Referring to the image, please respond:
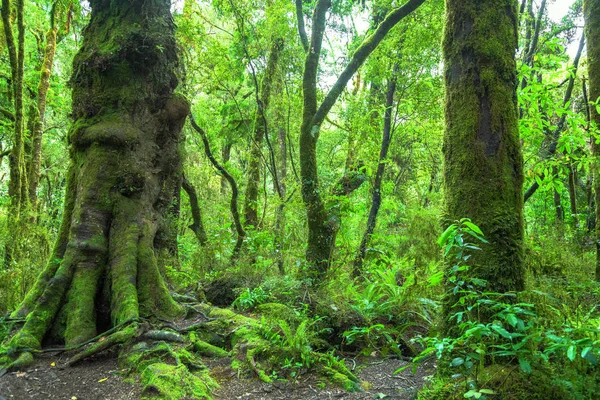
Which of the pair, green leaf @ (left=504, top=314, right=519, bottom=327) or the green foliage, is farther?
the green foliage

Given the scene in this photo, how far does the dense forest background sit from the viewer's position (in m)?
2.55

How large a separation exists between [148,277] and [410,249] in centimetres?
609

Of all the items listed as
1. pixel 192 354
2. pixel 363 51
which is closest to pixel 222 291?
pixel 192 354

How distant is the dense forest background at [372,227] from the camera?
8.38ft

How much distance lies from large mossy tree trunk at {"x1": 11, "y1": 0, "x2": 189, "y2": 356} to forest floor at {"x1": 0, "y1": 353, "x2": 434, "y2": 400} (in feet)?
1.97

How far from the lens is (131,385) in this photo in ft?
12.4

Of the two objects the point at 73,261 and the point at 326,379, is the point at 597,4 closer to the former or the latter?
the point at 326,379

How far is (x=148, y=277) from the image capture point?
18.5ft

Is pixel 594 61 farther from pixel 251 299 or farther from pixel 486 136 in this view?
pixel 251 299

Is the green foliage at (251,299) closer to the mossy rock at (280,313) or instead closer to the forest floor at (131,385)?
the mossy rock at (280,313)

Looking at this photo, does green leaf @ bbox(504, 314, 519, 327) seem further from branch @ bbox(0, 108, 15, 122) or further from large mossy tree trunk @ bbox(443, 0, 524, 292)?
branch @ bbox(0, 108, 15, 122)

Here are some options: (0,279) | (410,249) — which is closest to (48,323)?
(0,279)

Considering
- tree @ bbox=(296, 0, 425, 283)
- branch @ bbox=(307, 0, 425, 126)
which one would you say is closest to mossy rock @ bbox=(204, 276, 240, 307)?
tree @ bbox=(296, 0, 425, 283)

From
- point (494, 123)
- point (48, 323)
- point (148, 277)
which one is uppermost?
point (494, 123)
